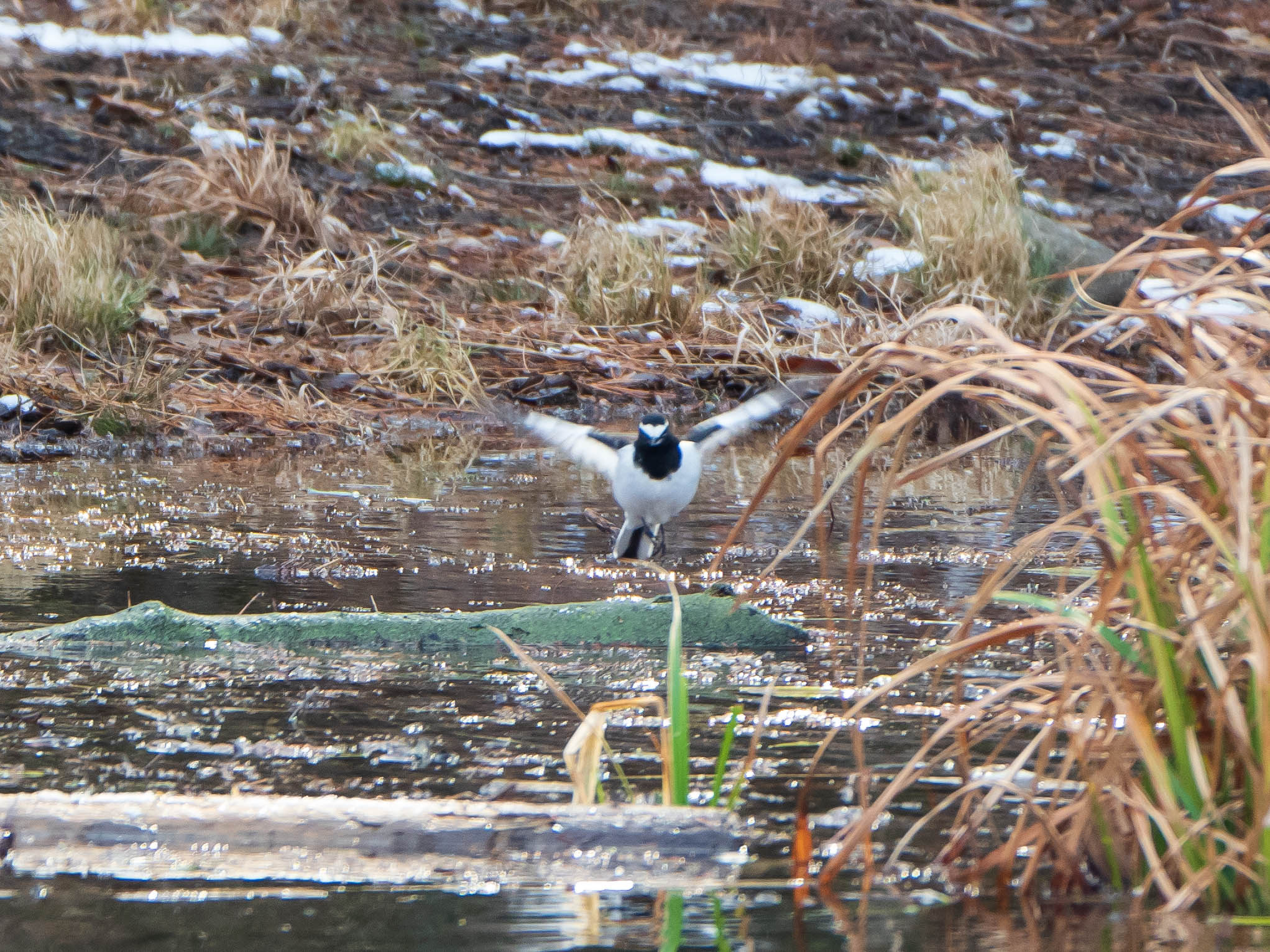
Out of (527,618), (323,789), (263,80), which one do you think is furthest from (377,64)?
(323,789)

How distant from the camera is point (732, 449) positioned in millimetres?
8906

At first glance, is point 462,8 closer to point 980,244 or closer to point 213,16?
point 213,16

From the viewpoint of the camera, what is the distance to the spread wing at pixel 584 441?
5.92 metres

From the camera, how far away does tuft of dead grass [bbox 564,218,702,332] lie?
32.8 feet

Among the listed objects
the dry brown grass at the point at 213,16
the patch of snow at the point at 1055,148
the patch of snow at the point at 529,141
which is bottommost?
the patch of snow at the point at 529,141

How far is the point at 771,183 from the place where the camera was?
12.4 metres

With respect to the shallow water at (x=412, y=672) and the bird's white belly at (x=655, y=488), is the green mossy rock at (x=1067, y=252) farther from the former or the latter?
the bird's white belly at (x=655, y=488)

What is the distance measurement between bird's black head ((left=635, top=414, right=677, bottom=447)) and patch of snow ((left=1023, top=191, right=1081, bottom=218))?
767 cm

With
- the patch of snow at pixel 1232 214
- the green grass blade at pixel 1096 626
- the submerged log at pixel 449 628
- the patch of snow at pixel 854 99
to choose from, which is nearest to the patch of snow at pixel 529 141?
the patch of snow at pixel 854 99

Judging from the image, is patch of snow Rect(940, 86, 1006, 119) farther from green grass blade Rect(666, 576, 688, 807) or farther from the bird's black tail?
green grass blade Rect(666, 576, 688, 807)

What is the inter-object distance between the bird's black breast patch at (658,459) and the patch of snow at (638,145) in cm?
778

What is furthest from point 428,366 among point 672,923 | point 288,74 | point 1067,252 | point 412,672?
point 672,923

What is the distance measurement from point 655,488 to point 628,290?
4539mm

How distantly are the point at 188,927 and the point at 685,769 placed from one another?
75 cm
